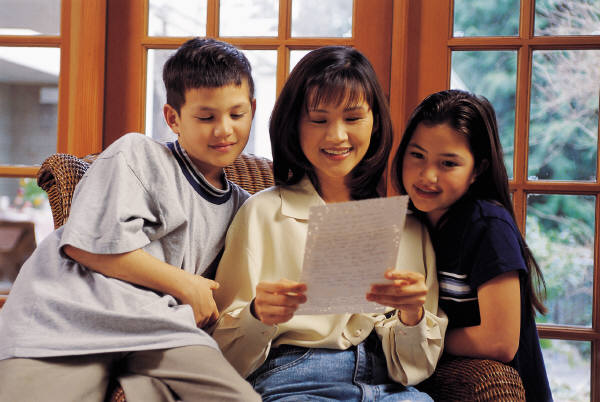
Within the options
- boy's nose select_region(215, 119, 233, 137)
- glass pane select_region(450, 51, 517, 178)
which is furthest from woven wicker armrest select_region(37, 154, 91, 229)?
glass pane select_region(450, 51, 517, 178)

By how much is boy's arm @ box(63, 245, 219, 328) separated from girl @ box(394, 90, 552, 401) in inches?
22.1

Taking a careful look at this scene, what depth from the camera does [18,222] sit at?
88.2 inches

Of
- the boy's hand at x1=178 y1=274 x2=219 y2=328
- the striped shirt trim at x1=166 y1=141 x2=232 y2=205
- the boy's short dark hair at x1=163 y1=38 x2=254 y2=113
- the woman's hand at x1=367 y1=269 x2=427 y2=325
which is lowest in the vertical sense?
the boy's hand at x1=178 y1=274 x2=219 y2=328

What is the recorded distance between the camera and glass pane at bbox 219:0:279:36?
206cm

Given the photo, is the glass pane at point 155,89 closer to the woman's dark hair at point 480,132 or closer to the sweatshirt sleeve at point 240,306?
the sweatshirt sleeve at point 240,306

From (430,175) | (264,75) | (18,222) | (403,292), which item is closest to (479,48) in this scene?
(264,75)

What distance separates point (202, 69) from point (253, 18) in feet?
2.93

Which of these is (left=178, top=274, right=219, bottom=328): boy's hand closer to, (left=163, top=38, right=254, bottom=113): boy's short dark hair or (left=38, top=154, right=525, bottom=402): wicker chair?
(left=38, top=154, right=525, bottom=402): wicker chair

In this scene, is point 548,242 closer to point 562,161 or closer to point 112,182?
point 562,161

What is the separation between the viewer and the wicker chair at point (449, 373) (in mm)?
1083

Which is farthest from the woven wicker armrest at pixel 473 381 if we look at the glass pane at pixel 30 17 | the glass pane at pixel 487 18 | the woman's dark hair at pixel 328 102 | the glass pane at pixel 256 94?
the glass pane at pixel 30 17

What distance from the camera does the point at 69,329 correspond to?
1064 millimetres

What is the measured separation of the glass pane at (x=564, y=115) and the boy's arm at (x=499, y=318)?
0.92 meters

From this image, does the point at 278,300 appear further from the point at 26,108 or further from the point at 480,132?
the point at 26,108
